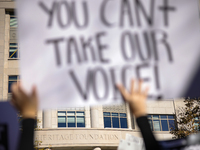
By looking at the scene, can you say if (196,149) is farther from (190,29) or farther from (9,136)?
(9,136)

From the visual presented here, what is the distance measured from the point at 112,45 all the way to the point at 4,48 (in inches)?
1037

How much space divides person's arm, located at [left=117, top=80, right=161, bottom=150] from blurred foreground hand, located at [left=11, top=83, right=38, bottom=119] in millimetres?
576

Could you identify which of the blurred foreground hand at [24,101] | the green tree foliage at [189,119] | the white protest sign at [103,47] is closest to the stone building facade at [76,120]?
the green tree foliage at [189,119]

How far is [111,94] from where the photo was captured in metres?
2.31

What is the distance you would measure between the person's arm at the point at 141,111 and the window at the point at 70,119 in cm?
2423

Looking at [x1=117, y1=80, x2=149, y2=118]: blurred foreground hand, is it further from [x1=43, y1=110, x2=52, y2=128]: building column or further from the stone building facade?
[x1=43, y1=110, x2=52, y2=128]: building column

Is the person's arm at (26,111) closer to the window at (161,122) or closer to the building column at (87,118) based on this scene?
the building column at (87,118)

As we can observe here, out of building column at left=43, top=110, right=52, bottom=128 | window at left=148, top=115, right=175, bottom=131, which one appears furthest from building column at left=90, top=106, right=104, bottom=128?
window at left=148, top=115, right=175, bottom=131

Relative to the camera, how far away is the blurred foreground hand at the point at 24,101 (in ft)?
6.63

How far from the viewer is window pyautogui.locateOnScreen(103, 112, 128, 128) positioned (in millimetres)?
26828

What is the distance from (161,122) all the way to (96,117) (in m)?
6.09

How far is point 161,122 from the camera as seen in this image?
93.4ft

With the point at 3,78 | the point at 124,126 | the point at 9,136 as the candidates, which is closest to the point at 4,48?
the point at 3,78

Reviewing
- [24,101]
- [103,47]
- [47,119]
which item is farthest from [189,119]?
[24,101]
